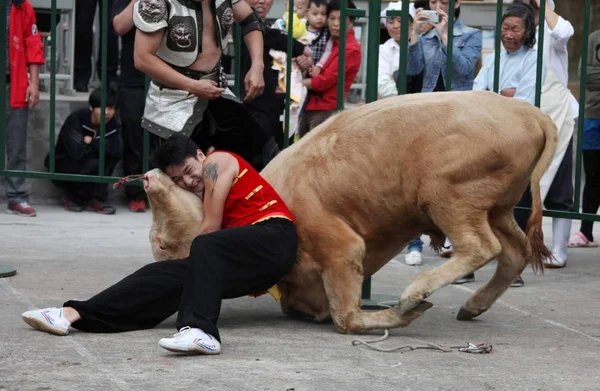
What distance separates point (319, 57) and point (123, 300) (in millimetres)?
4121

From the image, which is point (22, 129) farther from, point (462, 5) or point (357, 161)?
point (462, 5)

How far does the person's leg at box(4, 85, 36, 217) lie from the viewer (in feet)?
28.2

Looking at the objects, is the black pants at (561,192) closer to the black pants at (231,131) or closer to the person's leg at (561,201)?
the person's leg at (561,201)

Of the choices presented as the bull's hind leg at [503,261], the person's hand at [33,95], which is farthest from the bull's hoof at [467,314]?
the person's hand at [33,95]

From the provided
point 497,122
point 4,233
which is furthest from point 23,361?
point 4,233

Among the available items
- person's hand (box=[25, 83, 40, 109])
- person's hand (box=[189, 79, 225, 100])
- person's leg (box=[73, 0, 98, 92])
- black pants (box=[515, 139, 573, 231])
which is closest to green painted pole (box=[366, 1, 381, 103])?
person's hand (box=[189, 79, 225, 100])

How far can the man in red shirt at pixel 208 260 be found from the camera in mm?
5129

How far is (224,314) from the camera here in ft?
19.2

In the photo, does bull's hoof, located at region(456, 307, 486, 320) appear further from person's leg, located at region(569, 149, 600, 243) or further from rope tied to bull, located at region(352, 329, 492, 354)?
person's leg, located at region(569, 149, 600, 243)

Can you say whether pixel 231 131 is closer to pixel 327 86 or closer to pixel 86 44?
pixel 327 86

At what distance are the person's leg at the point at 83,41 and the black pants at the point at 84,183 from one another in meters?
1.24

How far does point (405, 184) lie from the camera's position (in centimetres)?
535

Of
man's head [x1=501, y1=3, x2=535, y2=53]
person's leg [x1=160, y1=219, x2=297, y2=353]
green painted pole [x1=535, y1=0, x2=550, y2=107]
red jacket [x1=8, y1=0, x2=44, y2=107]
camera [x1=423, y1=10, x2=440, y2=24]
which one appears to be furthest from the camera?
red jacket [x1=8, y1=0, x2=44, y2=107]

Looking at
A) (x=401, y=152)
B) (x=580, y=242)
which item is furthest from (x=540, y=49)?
(x=580, y=242)
